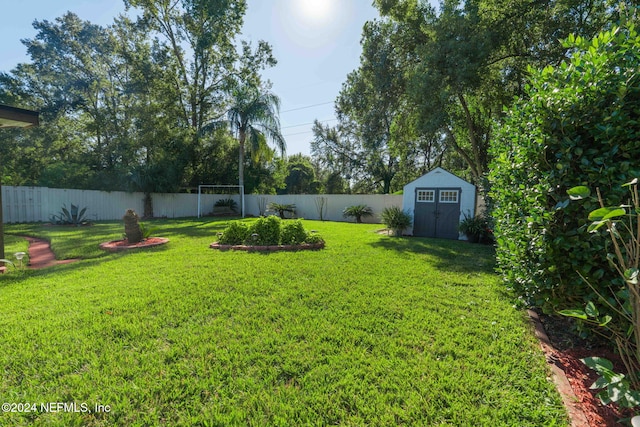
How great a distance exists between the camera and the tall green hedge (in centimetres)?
197

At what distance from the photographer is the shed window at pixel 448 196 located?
9305 millimetres

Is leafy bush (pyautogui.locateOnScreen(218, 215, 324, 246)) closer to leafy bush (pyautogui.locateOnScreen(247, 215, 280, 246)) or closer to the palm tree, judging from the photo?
leafy bush (pyautogui.locateOnScreen(247, 215, 280, 246))

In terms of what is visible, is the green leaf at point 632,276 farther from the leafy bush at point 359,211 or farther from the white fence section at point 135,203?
the leafy bush at point 359,211

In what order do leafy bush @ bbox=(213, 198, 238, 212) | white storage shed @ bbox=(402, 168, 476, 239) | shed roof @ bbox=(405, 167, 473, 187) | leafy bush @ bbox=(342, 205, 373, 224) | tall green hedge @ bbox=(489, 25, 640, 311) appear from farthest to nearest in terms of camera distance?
leafy bush @ bbox=(213, 198, 238, 212)
leafy bush @ bbox=(342, 205, 373, 224)
shed roof @ bbox=(405, 167, 473, 187)
white storage shed @ bbox=(402, 168, 476, 239)
tall green hedge @ bbox=(489, 25, 640, 311)

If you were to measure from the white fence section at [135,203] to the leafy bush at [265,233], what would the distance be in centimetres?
889

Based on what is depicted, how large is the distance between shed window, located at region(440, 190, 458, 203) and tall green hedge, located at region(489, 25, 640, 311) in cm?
705

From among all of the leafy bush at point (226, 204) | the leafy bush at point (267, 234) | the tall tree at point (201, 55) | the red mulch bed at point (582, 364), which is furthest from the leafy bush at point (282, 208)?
the red mulch bed at point (582, 364)

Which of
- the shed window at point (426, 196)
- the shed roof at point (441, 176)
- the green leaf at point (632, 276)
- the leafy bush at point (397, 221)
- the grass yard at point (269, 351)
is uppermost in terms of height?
the shed roof at point (441, 176)

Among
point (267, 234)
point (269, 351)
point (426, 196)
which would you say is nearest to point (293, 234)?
point (267, 234)

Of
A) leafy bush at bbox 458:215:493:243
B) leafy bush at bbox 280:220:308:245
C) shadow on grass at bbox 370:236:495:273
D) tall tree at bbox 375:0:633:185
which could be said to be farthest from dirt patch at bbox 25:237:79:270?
tall tree at bbox 375:0:633:185

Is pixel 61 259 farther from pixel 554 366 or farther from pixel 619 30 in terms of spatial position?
pixel 619 30

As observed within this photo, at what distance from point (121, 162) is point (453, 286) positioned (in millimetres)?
18545

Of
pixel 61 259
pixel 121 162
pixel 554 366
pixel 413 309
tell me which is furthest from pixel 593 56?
pixel 121 162

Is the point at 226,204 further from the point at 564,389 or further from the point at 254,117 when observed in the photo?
the point at 564,389
